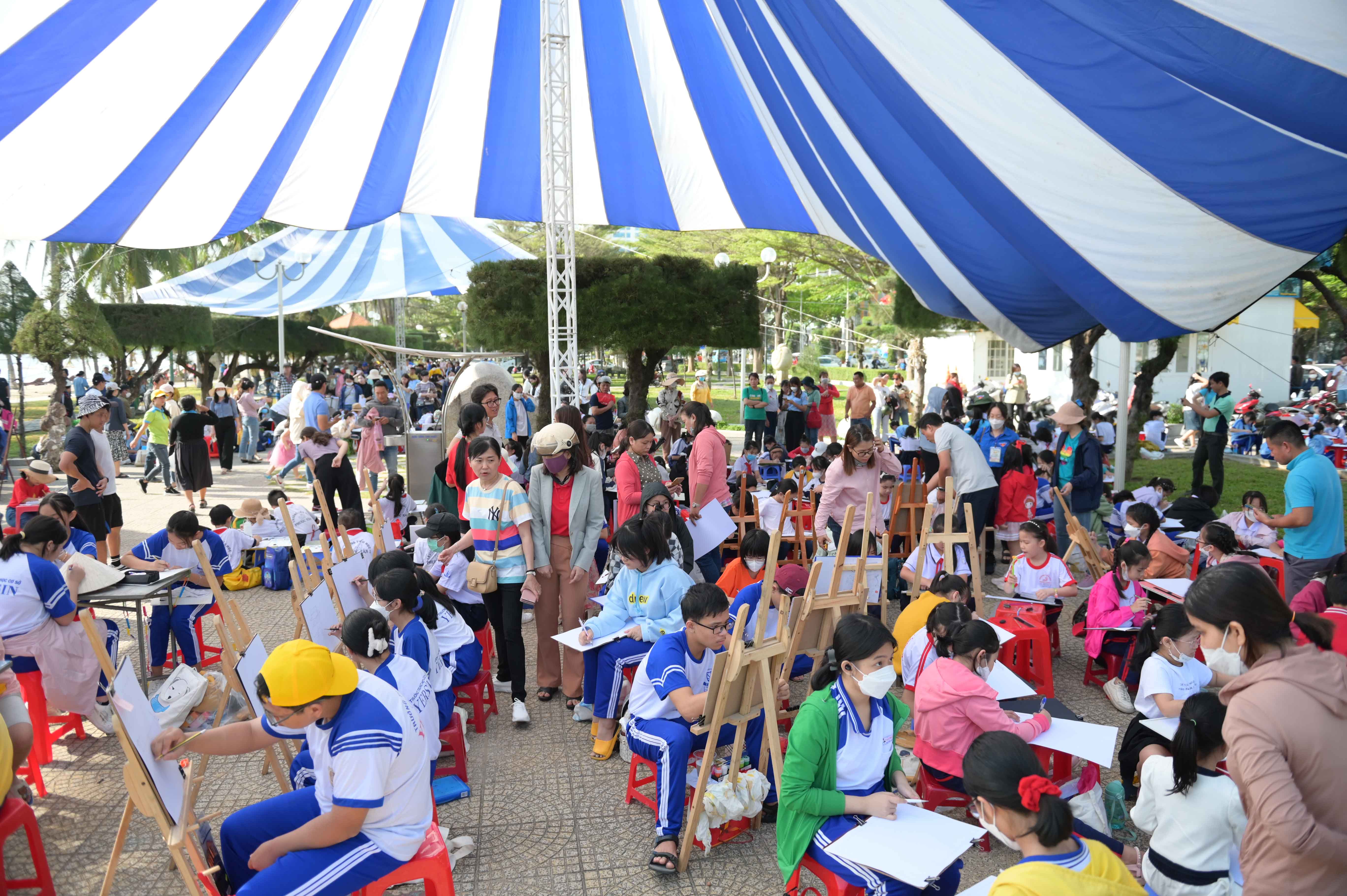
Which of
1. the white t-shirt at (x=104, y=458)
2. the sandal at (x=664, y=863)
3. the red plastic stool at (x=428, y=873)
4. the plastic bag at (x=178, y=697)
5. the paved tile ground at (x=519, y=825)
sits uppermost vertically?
the white t-shirt at (x=104, y=458)

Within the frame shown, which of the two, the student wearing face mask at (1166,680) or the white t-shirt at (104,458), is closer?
the student wearing face mask at (1166,680)

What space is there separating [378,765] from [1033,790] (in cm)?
179

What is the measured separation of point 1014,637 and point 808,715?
233cm

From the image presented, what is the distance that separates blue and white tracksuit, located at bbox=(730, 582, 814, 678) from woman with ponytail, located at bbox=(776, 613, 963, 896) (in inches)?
17.0

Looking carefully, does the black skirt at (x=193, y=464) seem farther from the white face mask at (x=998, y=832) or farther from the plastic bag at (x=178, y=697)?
the white face mask at (x=998, y=832)

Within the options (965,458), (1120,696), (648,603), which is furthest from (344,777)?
(965,458)

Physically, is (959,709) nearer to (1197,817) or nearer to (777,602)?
(1197,817)

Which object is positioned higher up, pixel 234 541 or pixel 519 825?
pixel 234 541

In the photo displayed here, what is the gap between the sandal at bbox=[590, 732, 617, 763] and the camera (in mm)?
4344

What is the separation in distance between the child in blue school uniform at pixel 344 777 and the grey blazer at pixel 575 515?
2.24 metres

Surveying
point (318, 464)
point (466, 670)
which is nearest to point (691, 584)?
point (466, 670)

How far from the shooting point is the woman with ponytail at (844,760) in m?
2.82

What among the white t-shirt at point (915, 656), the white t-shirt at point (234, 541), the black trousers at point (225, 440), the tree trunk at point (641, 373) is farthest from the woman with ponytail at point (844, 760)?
the black trousers at point (225, 440)

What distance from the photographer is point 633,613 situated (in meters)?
4.37
